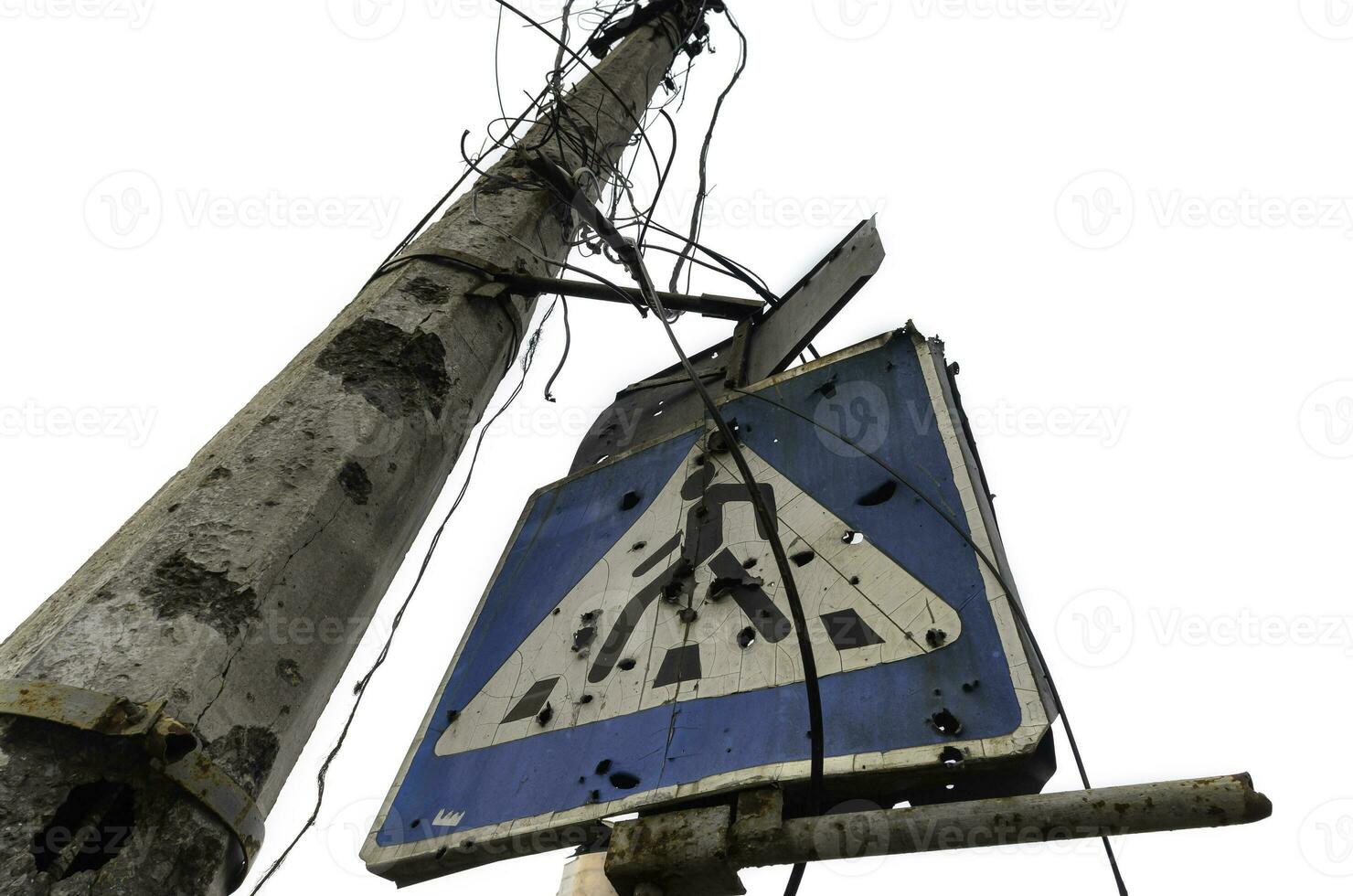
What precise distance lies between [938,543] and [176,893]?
1.49 meters

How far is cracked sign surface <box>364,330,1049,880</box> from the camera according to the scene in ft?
5.59

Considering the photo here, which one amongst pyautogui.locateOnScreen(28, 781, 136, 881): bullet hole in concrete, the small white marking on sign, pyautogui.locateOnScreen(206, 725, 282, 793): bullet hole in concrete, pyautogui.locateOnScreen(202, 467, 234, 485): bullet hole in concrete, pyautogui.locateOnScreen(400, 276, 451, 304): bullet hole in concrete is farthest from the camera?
pyautogui.locateOnScreen(400, 276, 451, 304): bullet hole in concrete

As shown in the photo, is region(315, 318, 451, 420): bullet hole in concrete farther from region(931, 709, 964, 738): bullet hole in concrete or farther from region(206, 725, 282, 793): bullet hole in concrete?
region(931, 709, 964, 738): bullet hole in concrete

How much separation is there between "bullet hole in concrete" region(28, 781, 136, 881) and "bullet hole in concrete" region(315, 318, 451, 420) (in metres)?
0.79

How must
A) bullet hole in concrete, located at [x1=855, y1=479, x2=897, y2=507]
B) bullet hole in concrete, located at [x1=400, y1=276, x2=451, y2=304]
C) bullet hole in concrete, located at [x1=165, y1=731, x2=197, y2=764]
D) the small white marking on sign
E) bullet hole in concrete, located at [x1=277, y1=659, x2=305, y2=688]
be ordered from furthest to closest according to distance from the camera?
bullet hole in concrete, located at [x1=855, y1=479, x2=897, y2=507] → bullet hole in concrete, located at [x1=400, y1=276, x2=451, y2=304] → the small white marking on sign → bullet hole in concrete, located at [x1=277, y1=659, x2=305, y2=688] → bullet hole in concrete, located at [x1=165, y1=731, x2=197, y2=764]

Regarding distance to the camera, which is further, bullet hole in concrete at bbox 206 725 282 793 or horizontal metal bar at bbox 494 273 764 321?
horizontal metal bar at bbox 494 273 764 321

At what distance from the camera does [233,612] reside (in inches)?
52.8

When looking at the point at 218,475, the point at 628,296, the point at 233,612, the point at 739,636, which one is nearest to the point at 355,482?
the point at 218,475

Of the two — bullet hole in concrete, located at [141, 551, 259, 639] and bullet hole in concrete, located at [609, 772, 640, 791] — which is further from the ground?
bullet hole in concrete, located at [609, 772, 640, 791]

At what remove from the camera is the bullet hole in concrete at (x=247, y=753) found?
126cm

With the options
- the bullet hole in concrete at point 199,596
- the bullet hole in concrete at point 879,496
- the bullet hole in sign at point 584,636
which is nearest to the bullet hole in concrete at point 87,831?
the bullet hole in concrete at point 199,596

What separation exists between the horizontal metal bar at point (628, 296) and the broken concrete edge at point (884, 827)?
1.27 metres

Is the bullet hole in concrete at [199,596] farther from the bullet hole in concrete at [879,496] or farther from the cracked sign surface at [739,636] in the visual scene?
the bullet hole in concrete at [879,496]

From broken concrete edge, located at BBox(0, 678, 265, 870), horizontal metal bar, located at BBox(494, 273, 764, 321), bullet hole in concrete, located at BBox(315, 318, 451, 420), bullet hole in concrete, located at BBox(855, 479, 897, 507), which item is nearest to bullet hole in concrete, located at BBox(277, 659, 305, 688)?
broken concrete edge, located at BBox(0, 678, 265, 870)
